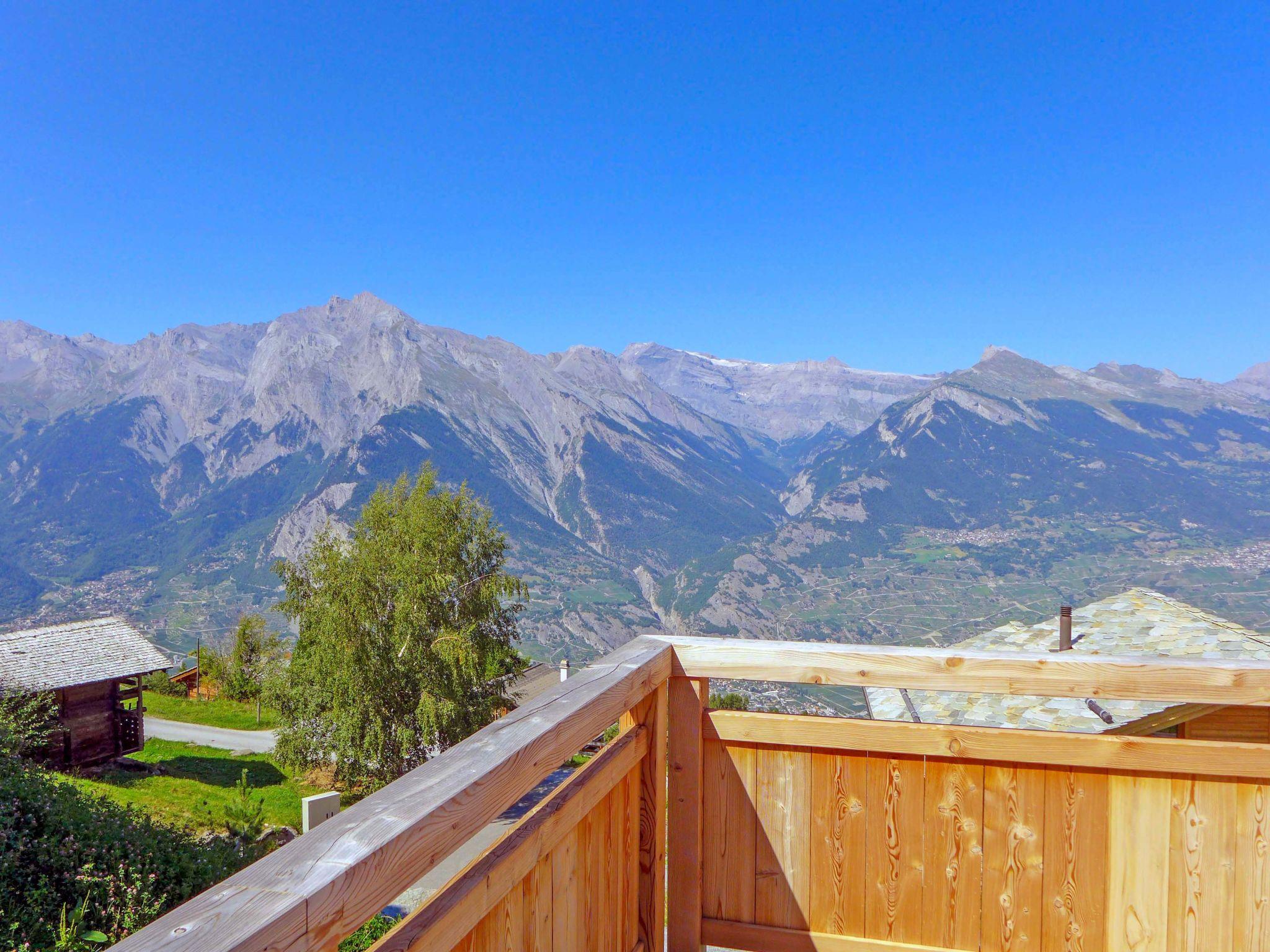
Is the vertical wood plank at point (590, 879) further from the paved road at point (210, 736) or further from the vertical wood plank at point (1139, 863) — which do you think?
the paved road at point (210, 736)

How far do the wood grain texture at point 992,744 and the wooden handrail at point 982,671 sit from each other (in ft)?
0.45

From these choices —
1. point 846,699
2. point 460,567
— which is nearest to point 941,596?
point 846,699

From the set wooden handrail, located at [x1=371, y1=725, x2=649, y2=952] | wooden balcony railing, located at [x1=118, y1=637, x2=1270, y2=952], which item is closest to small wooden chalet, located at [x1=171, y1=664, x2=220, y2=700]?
wooden balcony railing, located at [x1=118, y1=637, x2=1270, y2=952]

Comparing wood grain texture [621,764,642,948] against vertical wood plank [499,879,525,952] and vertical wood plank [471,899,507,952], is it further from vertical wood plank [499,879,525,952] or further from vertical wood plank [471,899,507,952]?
vertical wood plank [471,899,507,952]

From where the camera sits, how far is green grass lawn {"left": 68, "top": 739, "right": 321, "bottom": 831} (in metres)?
14.5

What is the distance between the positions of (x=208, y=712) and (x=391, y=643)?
15787mm

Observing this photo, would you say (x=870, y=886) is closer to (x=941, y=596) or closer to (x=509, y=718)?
(x=509, y=718)

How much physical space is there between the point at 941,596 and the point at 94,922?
172 m

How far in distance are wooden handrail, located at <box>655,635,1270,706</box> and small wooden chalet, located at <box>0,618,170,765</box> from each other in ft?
66.2

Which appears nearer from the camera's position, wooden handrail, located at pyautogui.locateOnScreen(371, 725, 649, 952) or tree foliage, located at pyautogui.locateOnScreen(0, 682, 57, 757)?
wooden handrail, located at pyautogui.locateOnScreen(371, 725, 649, 952)

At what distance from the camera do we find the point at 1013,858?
8.02 feet

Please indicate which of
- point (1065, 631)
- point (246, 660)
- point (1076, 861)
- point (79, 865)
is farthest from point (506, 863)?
point (246, 660)

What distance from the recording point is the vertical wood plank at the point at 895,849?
8.24 ft

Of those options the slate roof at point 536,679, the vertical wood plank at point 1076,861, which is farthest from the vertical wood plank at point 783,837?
the slate roof at point 536,679
